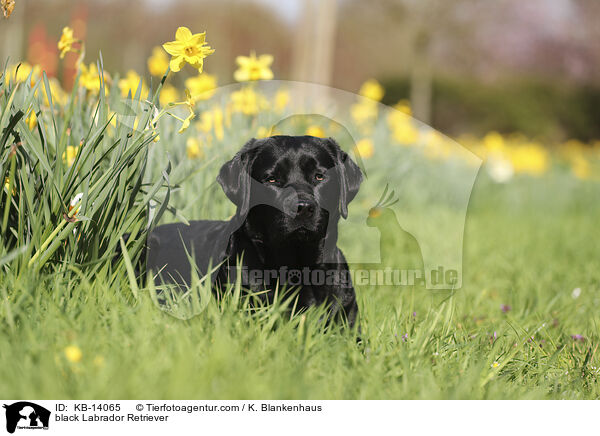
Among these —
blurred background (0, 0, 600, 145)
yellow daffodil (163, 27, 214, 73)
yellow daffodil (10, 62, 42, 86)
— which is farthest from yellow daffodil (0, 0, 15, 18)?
blurred background (0, 0, 600, 145)

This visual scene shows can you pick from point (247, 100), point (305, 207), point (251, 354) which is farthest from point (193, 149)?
point (251, 354)

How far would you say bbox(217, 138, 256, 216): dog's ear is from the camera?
248 cm

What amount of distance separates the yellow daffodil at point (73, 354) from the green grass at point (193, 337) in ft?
0.06

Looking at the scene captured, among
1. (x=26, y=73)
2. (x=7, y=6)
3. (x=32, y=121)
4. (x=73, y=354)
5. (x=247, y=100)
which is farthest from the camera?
(x=26, y=73)

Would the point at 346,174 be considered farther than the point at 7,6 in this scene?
Yes

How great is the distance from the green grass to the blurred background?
15.7 ft

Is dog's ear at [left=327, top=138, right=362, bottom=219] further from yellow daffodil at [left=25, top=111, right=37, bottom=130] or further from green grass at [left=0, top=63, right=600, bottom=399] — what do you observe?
yellow daffodil at [left=25, top=111, right=37, bottom=130]

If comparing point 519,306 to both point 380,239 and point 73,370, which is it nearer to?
point 380,239

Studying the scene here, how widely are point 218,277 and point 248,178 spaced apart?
44 cm

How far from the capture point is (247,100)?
11.2 feet

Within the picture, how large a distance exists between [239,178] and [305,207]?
0.36 m
